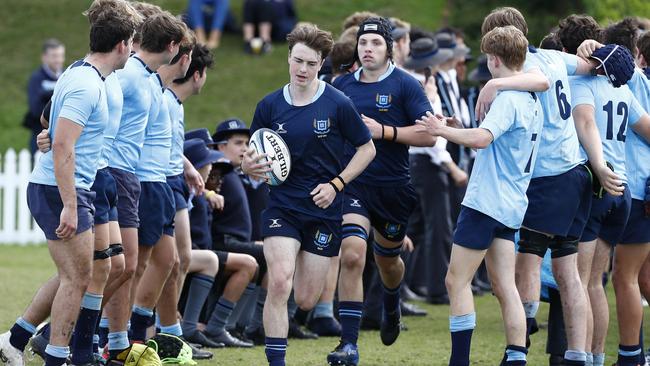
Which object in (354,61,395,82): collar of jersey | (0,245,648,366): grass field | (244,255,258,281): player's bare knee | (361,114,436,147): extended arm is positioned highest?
(354,61,395,82): collar of jersey

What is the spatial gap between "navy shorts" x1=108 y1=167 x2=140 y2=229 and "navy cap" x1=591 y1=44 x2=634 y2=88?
126 inches

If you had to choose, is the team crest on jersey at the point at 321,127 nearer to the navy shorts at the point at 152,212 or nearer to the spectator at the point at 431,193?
the navy shorts at the point at 152,212

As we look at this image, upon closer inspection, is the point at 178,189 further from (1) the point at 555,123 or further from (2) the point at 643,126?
(2) the point at 643,126

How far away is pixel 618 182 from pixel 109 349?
11.7 feet

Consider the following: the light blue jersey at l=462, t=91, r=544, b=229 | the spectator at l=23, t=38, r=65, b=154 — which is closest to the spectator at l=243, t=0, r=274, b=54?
the spectator at l=23, t=38, r=65, b=154

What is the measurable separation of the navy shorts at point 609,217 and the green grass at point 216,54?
13487 mm

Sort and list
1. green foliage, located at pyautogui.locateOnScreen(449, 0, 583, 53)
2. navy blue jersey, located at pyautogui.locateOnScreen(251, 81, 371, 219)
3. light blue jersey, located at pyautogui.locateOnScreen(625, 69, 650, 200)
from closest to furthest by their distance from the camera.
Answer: navy blue jersey, located at pyautogui.locateOnScreen(251, 81, 371, 219) < light blue jersey, located at pyautogui.locateOnScreen(625, 69, 650, 200) < green foliage, located at pyautogui.locateOnScreen(449, 0, 583, 53)

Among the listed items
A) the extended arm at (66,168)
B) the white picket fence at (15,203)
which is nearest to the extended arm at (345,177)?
the extended arm at (66,168)

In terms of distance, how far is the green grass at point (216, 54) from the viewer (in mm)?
21938

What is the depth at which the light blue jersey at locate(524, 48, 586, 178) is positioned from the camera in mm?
7863

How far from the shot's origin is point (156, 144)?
8.27m

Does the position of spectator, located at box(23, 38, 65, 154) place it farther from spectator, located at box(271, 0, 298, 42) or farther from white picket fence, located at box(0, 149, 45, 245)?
spectator, located at box(271, 0, 298, 42)

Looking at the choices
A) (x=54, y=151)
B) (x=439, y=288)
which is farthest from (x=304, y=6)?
(x=54, y=151)

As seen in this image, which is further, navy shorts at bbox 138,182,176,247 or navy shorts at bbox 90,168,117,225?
navy shorts at bbox 138,182,176,247
